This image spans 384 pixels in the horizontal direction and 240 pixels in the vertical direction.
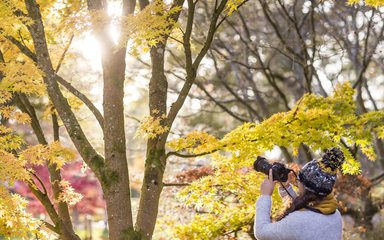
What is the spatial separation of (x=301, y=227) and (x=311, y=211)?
3.9 inches

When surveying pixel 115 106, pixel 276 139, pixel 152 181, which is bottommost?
pixel 152 181

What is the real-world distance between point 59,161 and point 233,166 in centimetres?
171

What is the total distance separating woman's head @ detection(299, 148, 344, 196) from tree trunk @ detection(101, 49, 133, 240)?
8.33 ft

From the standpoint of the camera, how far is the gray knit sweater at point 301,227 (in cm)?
256

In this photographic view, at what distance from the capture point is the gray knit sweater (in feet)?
8.39

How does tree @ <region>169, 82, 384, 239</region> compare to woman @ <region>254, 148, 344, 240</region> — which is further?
tree @ <region>169, 82, 384, 239</region>

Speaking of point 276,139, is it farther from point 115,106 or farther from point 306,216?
point 306,216

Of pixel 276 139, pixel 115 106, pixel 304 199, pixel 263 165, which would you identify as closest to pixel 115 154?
pixel 115 106

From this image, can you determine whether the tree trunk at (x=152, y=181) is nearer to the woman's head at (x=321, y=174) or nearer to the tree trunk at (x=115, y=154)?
the tree trunk at (x=115, y=154)

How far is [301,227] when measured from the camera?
2561mm

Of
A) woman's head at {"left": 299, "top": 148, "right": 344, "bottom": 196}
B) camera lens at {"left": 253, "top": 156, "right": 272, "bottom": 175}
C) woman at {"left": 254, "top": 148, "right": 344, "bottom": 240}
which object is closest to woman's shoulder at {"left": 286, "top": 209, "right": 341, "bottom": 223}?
woman at {"left": 254, "top": 148, "right": 344, "bottom": 240}

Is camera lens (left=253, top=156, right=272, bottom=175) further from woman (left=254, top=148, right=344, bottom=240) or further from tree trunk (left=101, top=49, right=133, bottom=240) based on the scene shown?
tree trunk (left=101, top=49, right=133, bottom=240)

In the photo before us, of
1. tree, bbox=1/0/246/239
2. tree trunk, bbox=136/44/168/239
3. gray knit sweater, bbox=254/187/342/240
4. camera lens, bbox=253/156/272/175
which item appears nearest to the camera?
gray knit sweater, bbox=254/187/342/240

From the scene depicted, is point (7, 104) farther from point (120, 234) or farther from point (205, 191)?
point (205, 191)
